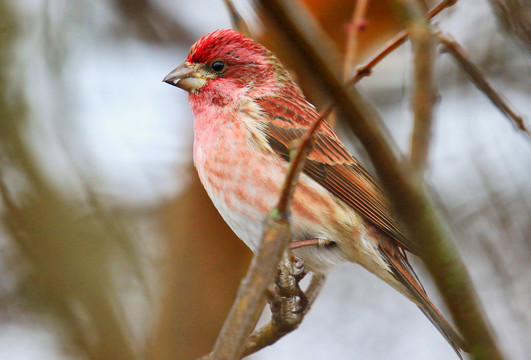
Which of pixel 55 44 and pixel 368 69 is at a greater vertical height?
pixel 55 44

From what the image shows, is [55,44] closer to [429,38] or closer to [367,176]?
[367,176]

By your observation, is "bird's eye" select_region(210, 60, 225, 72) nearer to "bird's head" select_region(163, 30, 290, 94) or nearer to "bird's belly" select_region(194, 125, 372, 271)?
"bird's head" select_region(163, 30, 290, 94)

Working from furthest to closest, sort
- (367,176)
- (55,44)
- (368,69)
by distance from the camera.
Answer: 1. (55,44)
2. (367,176)
3. (368,69)

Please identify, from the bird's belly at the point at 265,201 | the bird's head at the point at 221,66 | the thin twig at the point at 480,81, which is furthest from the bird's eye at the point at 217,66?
the thin twig at the point at 480,81

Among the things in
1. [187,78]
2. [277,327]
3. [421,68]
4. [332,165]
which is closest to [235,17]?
[187,78]

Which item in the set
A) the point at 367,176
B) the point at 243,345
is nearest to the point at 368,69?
the point at 243,345

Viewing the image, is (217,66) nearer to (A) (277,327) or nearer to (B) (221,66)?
(B) (221,66)
